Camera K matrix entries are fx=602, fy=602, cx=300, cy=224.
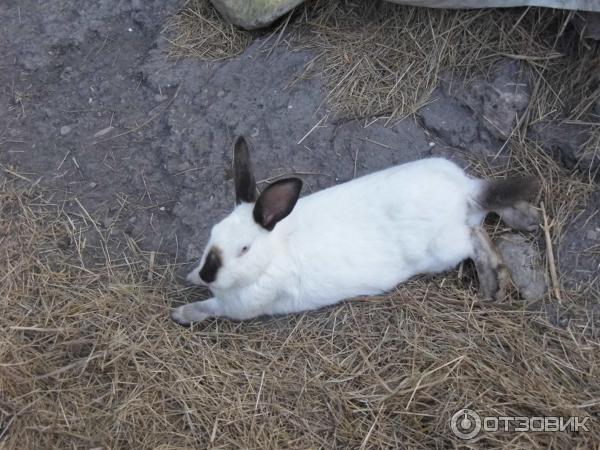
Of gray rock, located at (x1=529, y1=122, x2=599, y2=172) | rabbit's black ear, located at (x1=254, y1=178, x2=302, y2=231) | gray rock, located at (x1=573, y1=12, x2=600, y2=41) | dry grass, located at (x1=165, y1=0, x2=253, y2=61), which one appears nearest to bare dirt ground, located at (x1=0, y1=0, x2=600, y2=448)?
gray rock, located at (x1=529, y1=122, x2=599, y2=172)

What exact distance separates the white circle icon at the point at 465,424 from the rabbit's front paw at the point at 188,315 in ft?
4.11

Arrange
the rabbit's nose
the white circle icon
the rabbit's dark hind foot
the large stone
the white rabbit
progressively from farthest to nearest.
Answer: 1. the large stone
2. the rabbit's nose
3. the rabbit's dark hind foot
4. the white rabbit
5. the white circle icon

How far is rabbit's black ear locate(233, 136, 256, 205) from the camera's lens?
2.68 meters

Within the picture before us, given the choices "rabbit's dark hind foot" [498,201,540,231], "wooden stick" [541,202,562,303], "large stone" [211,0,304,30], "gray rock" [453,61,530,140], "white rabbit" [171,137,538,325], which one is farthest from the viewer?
"large stone" [211,0,304,30]

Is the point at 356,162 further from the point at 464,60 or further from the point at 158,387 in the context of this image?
the point at 158,387

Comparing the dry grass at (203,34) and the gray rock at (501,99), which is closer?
the gray rock at (501,99)

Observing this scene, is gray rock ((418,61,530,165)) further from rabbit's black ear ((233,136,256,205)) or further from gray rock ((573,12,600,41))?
rabbit's black ear ((233,136,256,205))

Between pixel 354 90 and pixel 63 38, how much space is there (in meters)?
2.11

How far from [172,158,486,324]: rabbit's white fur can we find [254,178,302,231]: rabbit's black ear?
0.12m

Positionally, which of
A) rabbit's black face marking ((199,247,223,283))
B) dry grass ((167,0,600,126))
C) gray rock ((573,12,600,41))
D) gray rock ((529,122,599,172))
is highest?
gray rock ((573,12,600,41))

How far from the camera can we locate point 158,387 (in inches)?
108

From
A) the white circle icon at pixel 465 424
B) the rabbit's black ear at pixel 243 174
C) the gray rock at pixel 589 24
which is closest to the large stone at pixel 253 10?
the rabbit's black ear at pixel 243 174

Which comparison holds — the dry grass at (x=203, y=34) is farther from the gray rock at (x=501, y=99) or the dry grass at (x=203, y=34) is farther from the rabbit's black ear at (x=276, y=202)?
the rabbit's black ear at (x=276, y=202)

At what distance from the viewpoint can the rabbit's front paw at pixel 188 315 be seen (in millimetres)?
2969
